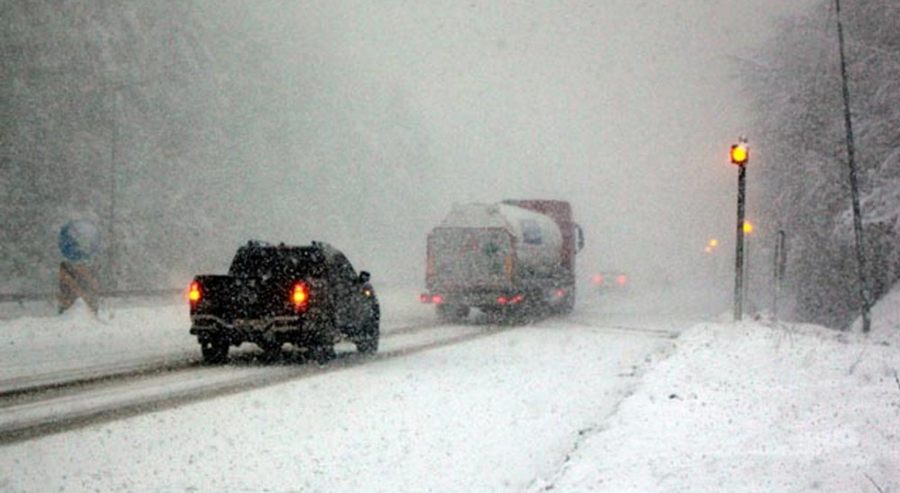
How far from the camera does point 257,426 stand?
8.80 metres

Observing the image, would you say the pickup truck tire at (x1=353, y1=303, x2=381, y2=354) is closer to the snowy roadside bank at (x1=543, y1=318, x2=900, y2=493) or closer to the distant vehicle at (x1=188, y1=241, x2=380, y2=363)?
the distant vehicle at (x1=188, y1=241, x2=380, y2=363)

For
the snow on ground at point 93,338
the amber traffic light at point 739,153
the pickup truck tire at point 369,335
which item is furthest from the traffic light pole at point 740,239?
the snow on ground at point 93,338

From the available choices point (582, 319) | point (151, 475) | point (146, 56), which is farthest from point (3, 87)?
point (151, 475)

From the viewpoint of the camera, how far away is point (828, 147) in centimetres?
2933

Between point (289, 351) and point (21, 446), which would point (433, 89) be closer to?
point (289, 351)

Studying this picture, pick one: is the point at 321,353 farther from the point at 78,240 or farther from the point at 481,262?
the point at 481,262

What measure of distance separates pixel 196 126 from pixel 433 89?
82.6 metres

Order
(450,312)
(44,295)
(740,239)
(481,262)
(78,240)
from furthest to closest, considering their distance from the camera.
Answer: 1. (450,312)
2. (481,262)
3. (44,295)
4. (78,240)
5. (740,239)

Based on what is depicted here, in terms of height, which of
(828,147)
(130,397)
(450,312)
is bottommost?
(450,312)

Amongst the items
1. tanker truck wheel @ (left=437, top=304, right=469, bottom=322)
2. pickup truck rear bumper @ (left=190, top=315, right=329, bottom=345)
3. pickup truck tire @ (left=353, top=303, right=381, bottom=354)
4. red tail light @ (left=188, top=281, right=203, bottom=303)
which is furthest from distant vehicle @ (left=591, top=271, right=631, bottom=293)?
red tail light @ (left=188, top=281, right=203, bottom=303)

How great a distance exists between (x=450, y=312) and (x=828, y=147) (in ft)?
47.3

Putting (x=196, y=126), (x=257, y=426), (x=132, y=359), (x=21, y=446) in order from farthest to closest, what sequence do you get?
(x=196, y=126)
(x=132, y=359)
(x=257, y=426)
(x=21, y=446)

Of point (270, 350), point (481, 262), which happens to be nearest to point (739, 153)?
point (481, 262)

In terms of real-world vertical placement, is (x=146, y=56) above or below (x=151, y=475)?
above
